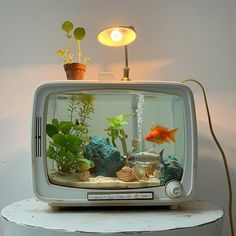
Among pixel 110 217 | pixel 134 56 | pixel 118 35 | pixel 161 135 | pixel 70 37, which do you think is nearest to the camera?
pixel 110 217

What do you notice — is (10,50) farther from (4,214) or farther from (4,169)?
(4,214)

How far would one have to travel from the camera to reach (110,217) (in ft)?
2.18

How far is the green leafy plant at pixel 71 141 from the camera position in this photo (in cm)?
75

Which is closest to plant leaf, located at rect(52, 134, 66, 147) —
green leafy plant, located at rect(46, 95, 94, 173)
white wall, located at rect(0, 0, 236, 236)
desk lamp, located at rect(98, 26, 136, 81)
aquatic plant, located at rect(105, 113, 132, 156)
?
green leafy plant, located at rect(46, 95, 94, 173)

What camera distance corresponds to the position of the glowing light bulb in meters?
0.90

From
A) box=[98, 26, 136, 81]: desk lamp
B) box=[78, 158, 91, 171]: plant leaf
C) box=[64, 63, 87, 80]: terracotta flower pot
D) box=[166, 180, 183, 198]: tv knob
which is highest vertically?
box=[98, 26, 136, 81]: desk lamp

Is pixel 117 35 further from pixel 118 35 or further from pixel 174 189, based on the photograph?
pixel 174 189

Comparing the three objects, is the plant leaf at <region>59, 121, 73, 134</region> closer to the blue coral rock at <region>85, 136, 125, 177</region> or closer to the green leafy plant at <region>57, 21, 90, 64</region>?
the blue coral rock at <region>85, 136, 125, 177</region>

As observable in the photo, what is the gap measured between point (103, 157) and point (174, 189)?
0.20 m

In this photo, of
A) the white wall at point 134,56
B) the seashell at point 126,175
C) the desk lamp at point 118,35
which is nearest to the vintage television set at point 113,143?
the seashell at point 126,175

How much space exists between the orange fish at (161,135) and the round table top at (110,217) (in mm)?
171

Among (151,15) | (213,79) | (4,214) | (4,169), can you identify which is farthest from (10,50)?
(213,79)

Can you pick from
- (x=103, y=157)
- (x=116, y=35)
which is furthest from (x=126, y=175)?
(x=116, y=35)

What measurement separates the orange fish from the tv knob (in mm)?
108
